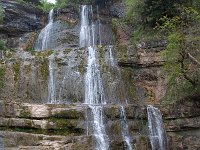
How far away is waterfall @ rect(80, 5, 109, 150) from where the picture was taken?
1519 cm

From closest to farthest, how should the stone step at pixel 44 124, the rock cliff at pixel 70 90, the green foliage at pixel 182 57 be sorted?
1. the stone step at pixel 44 124
2. the rock cliff at pixel 70 90
3. the green foliage at pixel 182 57

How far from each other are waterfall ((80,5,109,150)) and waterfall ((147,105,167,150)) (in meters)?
2.20

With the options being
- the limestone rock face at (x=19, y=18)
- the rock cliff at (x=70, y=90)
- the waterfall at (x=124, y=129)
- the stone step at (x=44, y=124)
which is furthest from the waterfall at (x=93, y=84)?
the limestone rock face at (x=19, y=18)

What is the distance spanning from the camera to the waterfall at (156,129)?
52.7 ft

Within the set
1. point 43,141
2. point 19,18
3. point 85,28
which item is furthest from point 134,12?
point 43,141

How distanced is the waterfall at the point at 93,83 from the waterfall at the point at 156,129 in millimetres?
2198

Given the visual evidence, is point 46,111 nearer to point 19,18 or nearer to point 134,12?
point 134,12

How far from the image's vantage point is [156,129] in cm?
1658

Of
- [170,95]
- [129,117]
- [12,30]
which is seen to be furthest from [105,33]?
[129,117]

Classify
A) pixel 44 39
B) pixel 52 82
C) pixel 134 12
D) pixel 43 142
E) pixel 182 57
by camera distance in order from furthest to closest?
pixel 44 39
pixel 134 12
pixel 52 82
pixel 182 57
pixel 43 142

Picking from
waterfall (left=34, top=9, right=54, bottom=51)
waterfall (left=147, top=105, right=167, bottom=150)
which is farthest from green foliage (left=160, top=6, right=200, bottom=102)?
waterfall (left=34, top=9, right=54, bottom=51)

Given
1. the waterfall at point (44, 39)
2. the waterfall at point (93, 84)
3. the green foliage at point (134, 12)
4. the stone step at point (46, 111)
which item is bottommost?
the stone step at point (46, 111)

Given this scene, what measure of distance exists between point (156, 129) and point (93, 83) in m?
4.57

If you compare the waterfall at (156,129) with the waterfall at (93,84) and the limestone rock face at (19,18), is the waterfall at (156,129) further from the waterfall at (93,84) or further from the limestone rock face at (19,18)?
the limestone rock face at (19,18)
